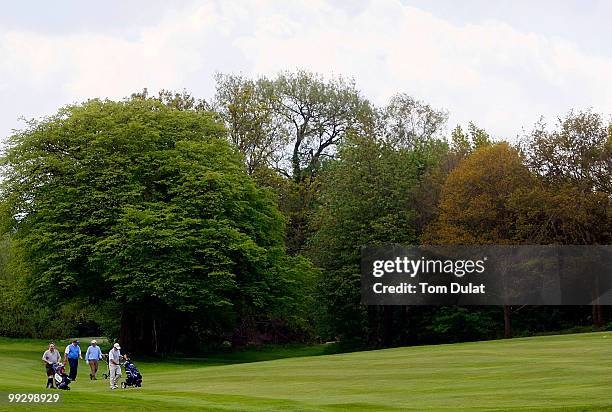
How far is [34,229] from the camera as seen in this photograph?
2653 inches

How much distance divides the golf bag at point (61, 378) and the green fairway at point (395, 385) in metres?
0.81

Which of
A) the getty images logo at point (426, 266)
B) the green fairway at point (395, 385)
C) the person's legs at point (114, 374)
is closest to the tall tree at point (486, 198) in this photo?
the getty images logo at point (426, 266)

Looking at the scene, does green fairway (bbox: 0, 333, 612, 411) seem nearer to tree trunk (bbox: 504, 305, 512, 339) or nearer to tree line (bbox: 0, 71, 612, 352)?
tree line (bbox: 0, 71, 612, 352)

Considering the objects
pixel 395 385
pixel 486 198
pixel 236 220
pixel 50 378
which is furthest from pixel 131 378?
pixel 486 198

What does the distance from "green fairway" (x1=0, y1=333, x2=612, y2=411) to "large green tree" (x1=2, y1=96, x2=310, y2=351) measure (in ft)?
45.4

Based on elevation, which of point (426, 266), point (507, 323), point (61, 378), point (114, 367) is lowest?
point (61, 378)

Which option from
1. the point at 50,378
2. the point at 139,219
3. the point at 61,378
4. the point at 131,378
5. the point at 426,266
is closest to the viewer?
the point at 61,378

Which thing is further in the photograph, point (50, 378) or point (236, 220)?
point (236, 220)

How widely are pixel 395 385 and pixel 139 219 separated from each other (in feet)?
118

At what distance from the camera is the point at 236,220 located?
72000mm

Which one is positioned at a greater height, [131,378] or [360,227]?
[360,227]

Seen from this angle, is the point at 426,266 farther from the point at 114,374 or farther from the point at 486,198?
the point at 114,374

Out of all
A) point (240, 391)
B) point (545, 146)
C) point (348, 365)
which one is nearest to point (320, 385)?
point (240, 391)

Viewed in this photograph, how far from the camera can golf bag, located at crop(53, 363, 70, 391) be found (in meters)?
36.1
